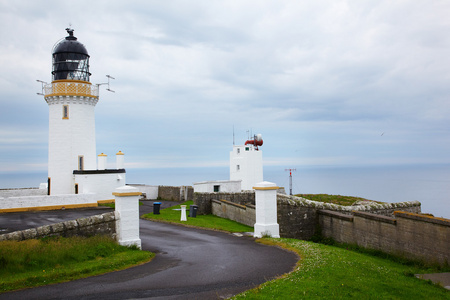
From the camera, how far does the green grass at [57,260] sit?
7703mm

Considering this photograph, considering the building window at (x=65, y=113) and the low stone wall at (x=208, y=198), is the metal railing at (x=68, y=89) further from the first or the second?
the low stone wall at (x=208, y=198)

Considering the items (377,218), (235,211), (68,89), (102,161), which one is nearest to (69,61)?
(68,89)

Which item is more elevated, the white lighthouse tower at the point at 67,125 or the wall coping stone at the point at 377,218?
the white lighthouse tower at the point at 67,125

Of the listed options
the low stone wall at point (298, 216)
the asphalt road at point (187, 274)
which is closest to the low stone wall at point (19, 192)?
the asphalt road at point (187, 274)

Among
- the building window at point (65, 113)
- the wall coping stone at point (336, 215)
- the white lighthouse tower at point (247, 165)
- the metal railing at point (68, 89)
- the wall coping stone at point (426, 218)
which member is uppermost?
the metal railing at point (68, 89)

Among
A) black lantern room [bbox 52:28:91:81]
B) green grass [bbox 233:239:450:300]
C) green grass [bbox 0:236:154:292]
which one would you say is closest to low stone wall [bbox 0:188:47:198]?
black lantern room [bbox 52:28:91:81]

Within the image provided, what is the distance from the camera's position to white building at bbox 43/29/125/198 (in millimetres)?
26484

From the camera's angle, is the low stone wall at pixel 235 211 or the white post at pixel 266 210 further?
the low stone wall at pixel 235 211

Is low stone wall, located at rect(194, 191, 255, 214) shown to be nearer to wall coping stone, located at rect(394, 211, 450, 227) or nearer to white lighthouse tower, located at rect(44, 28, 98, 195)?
white lighthouse tower, located at rect(44, 28, 98, 195)

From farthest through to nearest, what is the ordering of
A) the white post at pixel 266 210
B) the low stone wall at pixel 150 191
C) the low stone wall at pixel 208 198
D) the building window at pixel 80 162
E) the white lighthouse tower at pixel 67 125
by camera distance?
the low stone wall at pixel 150 191, the building window at pixel 80 162, the white lighthouse tower at pixel 67 125, the low stone wall at pixel 208 198, the white post at pixel 266 210

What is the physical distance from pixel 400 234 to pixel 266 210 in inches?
180

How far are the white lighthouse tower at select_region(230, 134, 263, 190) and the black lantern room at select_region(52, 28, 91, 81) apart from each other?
64.7 feet

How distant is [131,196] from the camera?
1096 centimetres

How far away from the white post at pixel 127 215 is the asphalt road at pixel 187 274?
919mm
